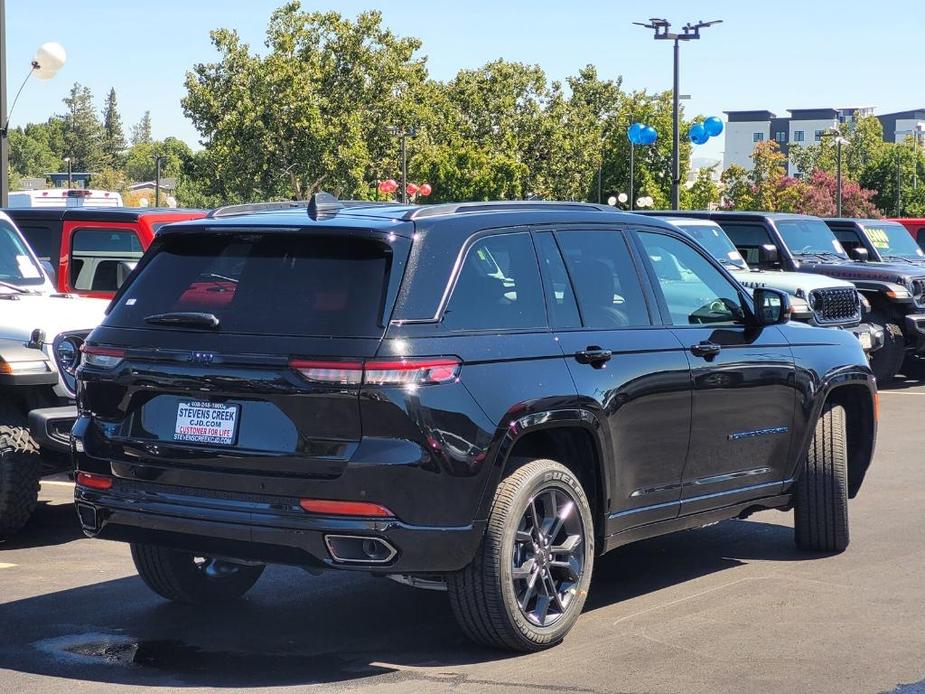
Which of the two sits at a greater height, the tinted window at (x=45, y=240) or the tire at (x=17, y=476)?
the tinted window at (x=45, y=240)

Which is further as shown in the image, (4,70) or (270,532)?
(4,70)

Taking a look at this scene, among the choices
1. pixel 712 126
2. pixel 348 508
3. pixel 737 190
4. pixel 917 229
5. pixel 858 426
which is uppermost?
pixel 712 126

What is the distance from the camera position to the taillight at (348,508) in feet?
17.5

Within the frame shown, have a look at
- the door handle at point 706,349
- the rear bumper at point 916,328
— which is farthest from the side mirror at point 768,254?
the door handle at point 706,349

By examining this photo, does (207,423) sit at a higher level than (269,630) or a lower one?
higher

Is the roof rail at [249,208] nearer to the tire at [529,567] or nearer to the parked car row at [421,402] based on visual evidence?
the parked car row at [421,402]

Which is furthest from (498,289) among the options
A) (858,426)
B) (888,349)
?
(888,349)

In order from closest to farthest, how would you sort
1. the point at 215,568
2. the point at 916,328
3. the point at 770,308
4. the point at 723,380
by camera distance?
1. the point at 215,568
2. the point at 723,380
3. the point at 770,308
4. the point at 916,328

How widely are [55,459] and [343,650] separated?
10.2 feet

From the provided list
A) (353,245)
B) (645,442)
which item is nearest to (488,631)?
(645,442)

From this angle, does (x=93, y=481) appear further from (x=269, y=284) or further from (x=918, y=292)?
(x=918, y=292)

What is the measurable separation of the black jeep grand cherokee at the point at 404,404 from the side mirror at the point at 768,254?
408 inches

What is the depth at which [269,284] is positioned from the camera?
18.7 feet

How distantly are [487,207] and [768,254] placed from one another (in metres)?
11.3
